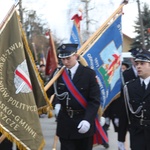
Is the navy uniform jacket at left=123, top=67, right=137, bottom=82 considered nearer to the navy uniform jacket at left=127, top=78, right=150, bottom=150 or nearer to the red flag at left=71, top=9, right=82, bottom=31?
the red flag at left=71, top=9, right=82, bottom=31

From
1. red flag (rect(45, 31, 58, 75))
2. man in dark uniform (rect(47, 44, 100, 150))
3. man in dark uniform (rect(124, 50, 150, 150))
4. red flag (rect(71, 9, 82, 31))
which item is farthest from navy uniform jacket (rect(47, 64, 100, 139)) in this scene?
red flag (rect(71, 9, 82, 31))

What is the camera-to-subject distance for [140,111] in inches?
188

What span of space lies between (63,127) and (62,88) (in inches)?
19.0

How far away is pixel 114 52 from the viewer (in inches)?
283

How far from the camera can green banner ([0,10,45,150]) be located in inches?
175

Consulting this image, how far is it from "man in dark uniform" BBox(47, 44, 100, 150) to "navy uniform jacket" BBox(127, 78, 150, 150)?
0.57 meters

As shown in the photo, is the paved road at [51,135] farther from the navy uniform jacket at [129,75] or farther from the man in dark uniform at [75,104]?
the man in dark uniform at [75,104]

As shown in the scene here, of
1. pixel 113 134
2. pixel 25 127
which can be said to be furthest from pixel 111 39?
pixel 113 134

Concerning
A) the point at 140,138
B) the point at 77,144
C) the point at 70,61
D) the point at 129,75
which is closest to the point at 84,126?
the point at 77,144

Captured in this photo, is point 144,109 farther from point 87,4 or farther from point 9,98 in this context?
point 87,4

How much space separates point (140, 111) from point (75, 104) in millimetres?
917

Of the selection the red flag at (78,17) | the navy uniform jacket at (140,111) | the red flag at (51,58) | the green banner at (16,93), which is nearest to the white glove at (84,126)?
the navy uniform jacket at (140,111)

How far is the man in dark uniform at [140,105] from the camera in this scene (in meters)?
4.75

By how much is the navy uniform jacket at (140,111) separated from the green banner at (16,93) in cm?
105
